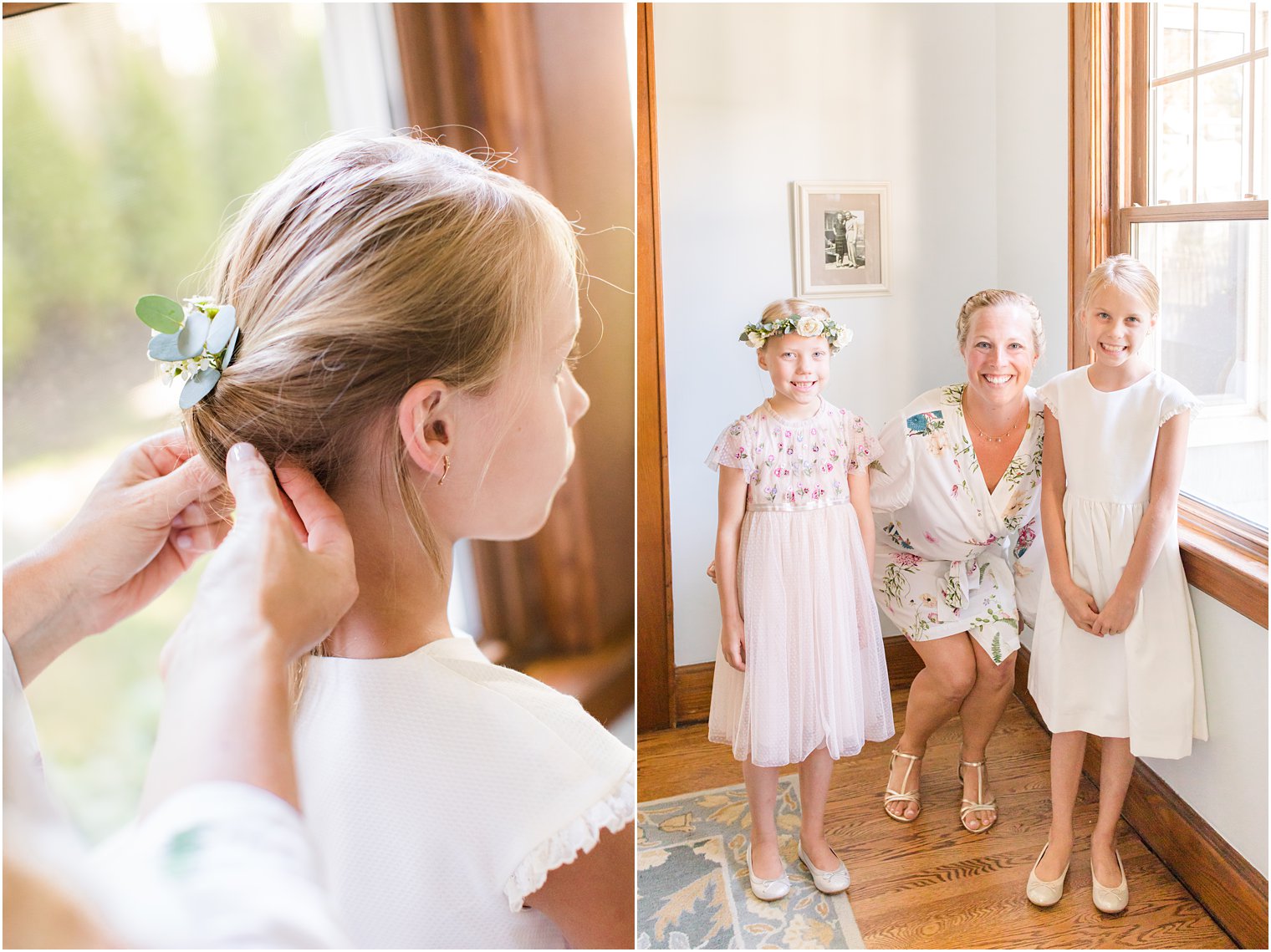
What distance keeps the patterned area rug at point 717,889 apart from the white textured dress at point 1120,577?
0.63 meters

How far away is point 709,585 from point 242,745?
75.2 inches

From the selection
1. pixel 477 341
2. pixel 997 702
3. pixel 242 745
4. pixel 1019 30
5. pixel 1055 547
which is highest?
pixel 1019 30

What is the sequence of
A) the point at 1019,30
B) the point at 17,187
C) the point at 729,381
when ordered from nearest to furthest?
the point at 17,187, the point at 1019,30, the point at 729,381

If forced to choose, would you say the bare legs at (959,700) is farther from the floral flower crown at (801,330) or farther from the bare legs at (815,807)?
the floral flower crown at (801,330)

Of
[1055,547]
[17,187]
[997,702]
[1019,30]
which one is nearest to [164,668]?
[17,187]

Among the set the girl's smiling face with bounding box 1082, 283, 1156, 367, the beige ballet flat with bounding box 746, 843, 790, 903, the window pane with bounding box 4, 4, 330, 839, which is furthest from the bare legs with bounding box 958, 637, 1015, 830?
the window pane with bounding box 4, 4, 330, 839

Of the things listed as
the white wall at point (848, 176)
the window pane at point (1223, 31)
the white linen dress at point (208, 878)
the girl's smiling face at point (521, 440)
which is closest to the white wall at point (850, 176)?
the white wall at point (848, 176)

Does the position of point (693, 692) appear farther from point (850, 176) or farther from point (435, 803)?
point (435, 803)

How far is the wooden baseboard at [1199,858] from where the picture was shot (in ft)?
5.19

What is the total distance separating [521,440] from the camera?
769 millimetres

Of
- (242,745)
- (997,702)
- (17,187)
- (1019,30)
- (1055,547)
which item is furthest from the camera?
(1019,30)

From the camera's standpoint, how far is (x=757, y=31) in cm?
222

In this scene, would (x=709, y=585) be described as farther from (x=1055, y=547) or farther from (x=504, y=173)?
(x=504, y=173)

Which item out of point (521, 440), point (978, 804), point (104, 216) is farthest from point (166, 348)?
point (978, 804)
